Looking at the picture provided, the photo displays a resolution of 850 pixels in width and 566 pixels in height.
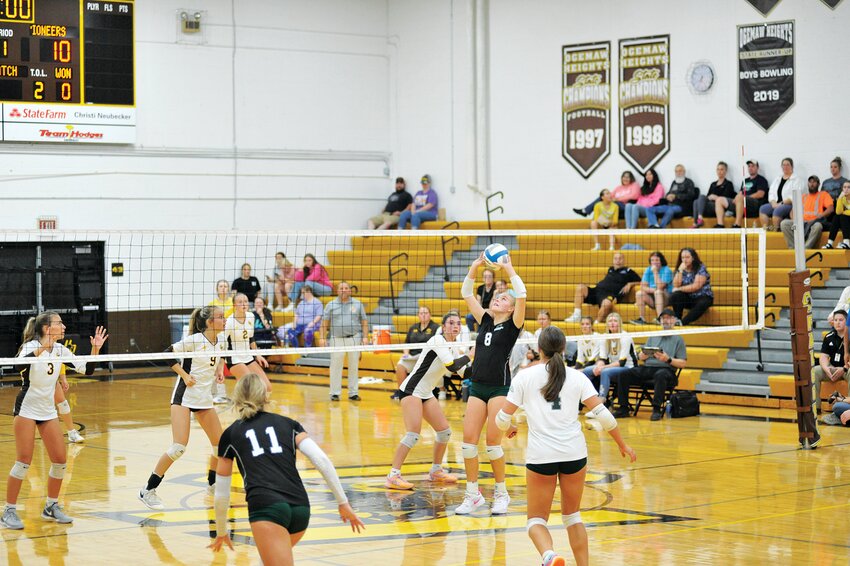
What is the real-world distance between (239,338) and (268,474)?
21.5ft

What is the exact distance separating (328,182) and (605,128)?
260 inches

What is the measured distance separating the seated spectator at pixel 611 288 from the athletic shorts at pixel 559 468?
40.2 ft

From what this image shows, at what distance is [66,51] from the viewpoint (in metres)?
22.8

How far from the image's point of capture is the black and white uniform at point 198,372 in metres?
11.0

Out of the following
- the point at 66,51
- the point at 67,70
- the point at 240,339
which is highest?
the point at 66,51

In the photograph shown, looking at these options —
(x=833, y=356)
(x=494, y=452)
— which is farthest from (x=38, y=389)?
(x=833, y=356)

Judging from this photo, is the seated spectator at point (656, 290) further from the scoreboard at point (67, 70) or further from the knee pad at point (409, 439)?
the scoreboard at point (67, 70)

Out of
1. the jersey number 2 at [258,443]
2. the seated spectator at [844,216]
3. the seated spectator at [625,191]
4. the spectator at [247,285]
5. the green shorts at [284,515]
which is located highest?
the seated spectator at [625,191]

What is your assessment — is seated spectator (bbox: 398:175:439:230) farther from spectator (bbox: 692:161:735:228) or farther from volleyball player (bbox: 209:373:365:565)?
volleyball player (bbox: 209:373:365:565)

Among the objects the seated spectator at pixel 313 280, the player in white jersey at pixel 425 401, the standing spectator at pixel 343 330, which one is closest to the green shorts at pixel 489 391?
the player in white jersey at pixel 425 401

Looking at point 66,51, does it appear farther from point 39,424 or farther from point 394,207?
point 39,424

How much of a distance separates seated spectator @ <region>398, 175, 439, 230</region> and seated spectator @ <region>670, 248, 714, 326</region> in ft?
28.2

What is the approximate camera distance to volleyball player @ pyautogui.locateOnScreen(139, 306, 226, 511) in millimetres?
10742

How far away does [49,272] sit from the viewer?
23.0 meters
